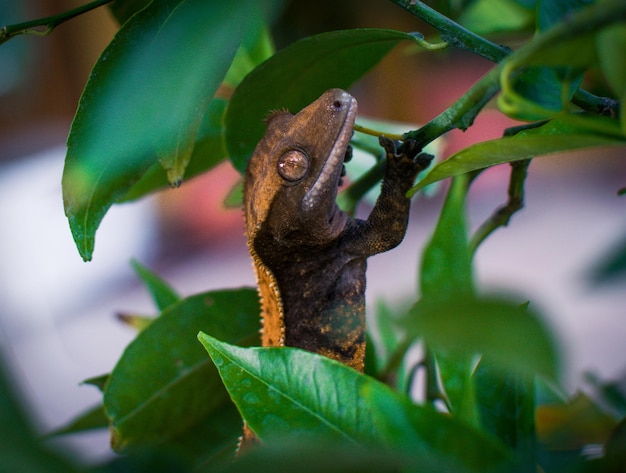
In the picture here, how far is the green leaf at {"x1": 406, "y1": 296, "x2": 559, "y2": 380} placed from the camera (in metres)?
0.36

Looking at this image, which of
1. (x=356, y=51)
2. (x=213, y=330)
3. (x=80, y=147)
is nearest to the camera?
(x=80, y=147)

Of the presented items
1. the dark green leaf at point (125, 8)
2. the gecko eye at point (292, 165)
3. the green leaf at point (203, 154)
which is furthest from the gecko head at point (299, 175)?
the dark green leaf at point (125, 8)

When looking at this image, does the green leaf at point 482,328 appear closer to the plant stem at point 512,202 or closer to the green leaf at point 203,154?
the plant stem at point 512,202

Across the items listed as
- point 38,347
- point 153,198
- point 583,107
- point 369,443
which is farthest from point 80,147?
point 153,198

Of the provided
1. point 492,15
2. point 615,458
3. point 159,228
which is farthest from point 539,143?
point 159,228

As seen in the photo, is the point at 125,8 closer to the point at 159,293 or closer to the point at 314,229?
the point at 314,229

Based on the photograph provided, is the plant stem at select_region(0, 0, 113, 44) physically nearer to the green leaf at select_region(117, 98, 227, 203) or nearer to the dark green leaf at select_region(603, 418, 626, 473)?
the green leaf at select_region(117, 98, 227, 203)

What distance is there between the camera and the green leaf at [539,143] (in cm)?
47

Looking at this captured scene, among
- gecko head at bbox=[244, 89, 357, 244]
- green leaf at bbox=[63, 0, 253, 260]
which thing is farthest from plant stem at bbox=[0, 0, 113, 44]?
gecko head at bbox=[244, 89, 357, 244]

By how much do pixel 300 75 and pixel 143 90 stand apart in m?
0.24

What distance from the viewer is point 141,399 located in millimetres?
911

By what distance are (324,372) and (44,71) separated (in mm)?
5618

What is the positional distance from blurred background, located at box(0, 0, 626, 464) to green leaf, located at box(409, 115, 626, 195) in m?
3.50

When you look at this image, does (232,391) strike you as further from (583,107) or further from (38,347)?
(38,347)
